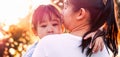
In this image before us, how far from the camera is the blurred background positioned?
2.19 metres

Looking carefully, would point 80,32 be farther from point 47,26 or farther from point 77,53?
point 47,26

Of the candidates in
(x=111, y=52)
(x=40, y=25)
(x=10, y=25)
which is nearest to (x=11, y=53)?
(x=10, y=25)

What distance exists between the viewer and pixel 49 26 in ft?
4.88

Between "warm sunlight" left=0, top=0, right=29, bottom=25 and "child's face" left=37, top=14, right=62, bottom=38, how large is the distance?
70 cm

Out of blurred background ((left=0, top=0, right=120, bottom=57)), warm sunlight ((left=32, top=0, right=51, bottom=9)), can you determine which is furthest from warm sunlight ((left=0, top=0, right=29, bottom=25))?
warm sunlight ((left=32, top=0, right=51, bottom=9))

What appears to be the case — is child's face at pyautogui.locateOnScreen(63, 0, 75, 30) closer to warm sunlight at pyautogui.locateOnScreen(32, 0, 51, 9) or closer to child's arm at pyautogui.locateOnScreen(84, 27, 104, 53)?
child's arm at pyautogui.locateOnScreen(84, 27, 104, 53)

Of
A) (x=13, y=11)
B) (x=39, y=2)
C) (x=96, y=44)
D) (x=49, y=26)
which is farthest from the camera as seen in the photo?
(x=13, y=11)

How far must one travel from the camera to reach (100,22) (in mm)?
829

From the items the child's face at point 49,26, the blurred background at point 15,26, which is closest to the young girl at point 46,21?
the child's face at point 49,26

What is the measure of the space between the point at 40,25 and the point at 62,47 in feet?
2.47

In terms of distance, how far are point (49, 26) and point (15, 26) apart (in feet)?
2.65

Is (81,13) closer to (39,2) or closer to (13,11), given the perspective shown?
(39,2)

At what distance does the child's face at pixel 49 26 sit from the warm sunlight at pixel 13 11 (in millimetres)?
705

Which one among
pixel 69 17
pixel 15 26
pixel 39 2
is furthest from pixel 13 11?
pixel 69 17
